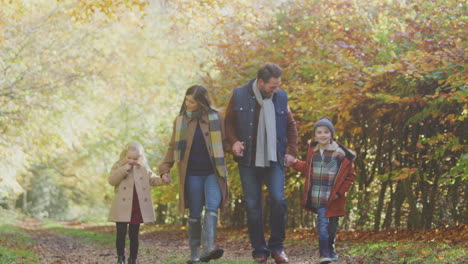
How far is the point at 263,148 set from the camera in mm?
6184

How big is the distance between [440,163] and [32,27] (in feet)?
38.5

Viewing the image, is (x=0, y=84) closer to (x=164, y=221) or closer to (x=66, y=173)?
(x=164, y=221)

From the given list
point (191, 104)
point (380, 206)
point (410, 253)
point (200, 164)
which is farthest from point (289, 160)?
point (380, 206)

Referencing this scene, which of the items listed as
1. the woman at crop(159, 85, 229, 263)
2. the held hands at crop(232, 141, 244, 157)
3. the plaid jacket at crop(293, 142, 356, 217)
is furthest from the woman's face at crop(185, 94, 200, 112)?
the plaid jacket at crop(293, 142, 356, 217)

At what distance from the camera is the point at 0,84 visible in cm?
1579

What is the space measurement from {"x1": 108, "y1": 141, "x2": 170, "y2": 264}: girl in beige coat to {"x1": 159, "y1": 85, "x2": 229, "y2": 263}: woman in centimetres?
34

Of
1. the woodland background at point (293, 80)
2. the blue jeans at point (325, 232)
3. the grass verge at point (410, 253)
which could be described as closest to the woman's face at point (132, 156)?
the blue jeans at point (325, 232)

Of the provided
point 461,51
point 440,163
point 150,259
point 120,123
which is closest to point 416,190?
point 440,163

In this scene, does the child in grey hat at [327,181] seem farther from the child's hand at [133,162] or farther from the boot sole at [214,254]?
the child's hand at [133,162]

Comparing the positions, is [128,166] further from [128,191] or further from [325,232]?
[325,232]

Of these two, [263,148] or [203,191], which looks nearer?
[263,148]

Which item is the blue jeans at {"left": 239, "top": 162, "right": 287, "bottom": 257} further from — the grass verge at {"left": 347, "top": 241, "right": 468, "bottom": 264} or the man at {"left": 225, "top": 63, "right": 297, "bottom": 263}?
the grass verge at {"left": 347, "top": 241, "right": 468, "bottom": 264}

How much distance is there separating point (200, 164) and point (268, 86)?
1087 millimetres

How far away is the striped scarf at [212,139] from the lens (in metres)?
6.39
